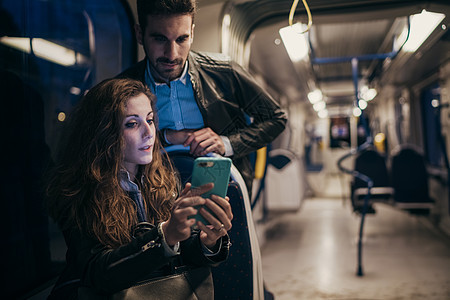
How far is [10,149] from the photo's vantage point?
164cm

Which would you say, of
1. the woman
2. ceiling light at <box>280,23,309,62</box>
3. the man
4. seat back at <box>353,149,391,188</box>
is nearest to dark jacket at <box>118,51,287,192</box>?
the man

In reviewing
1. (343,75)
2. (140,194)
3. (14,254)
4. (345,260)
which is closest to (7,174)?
(14,254)

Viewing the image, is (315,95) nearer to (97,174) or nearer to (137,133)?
(137,133)

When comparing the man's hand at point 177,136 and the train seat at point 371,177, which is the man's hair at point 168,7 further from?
the train seat at point 371,177

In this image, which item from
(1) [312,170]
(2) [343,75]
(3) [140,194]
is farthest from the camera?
(1) [312,170]

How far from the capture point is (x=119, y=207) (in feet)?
3.76

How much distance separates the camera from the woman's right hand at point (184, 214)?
38.6 inches

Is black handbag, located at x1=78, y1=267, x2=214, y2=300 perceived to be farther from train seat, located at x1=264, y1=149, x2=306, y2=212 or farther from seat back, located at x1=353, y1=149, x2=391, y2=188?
train seat, located at x1=264, y1=149, x2=306, y2=212

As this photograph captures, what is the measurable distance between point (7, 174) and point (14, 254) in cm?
35

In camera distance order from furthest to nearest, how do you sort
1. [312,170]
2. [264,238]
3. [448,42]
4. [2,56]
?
[312,170] → [264,238] → [448,42] → [2,56]

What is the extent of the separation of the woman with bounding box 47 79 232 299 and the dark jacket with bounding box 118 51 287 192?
0.39 metres

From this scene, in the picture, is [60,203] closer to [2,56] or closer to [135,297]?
[135,297]

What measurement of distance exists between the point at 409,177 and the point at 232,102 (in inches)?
204

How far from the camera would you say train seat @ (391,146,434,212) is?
227 inches
